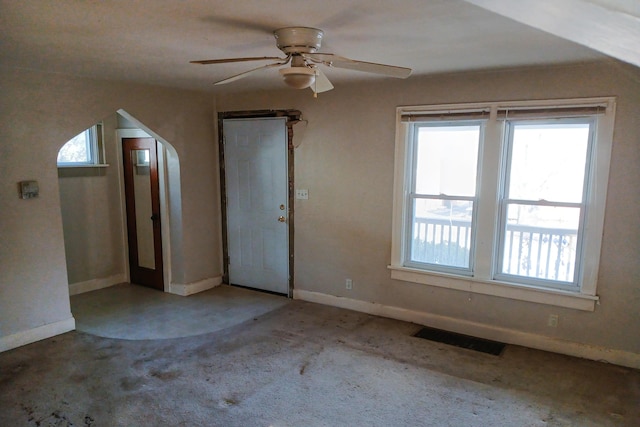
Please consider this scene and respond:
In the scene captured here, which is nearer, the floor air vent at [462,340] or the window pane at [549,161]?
the window pane at [549,161]

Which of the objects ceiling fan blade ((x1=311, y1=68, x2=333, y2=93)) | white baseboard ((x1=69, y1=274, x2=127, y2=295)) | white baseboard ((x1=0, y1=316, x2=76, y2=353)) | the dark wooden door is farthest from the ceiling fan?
white baseboard ((x1=69, y1=274, x2=127, y2=295))

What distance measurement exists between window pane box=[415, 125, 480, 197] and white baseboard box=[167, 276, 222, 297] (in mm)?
2865

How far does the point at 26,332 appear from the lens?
3588 mm

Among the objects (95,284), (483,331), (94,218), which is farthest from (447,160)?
(95,284)

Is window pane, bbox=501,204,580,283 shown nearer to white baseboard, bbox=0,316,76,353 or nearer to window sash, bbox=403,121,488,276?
window sash, bbox=403,121,488,276

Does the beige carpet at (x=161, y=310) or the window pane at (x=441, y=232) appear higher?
the window pane at (x=441, y=232)

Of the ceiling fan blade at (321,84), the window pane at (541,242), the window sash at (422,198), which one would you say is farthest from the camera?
the window sash at (422,198)

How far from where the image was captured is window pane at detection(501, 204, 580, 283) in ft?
11.1

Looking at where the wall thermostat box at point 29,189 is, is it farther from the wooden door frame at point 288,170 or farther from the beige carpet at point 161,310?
the wooden door frame at point 288,170

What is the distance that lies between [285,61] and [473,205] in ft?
7.42

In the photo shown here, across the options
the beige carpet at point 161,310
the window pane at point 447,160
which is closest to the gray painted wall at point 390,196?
the window pane at point 447,160

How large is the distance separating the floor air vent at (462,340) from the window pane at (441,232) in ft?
2.13

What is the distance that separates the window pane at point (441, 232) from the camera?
3828mm

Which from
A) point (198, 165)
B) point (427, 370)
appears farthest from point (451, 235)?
point (198, 165)
